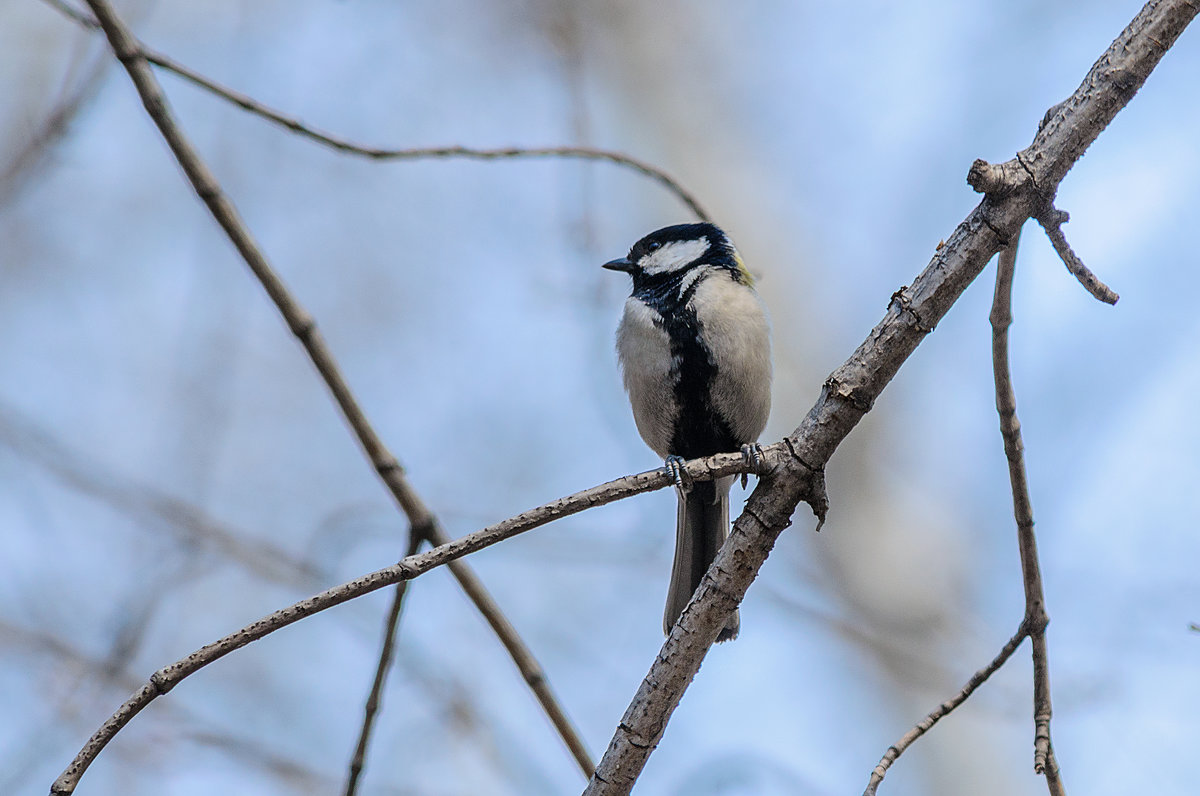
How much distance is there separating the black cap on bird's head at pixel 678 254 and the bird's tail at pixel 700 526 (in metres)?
0.81

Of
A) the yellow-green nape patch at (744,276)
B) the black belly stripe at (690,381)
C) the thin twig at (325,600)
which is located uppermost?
the yellow-green nape patch at (744,276)

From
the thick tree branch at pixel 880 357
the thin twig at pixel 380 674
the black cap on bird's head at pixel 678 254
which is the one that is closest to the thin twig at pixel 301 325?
the thin twig at pixel 380 674

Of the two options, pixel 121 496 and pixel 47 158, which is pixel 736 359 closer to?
pixel 47 158

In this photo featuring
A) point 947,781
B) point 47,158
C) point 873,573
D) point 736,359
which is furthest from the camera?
point 873,573

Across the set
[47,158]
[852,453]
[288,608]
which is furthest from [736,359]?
[852,453]

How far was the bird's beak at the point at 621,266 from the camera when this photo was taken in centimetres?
431

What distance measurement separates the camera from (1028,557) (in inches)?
89.2

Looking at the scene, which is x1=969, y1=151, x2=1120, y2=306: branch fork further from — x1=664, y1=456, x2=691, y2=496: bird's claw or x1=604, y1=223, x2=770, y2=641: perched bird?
x1=604, y1=223, x2=770, y2=641: perched bird

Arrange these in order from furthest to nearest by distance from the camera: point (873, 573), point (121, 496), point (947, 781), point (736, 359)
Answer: point (873, 573), point (947, 781), point (121, 496), point (736, 359)

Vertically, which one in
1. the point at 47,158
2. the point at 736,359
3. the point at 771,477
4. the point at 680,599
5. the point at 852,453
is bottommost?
the point at 771,477

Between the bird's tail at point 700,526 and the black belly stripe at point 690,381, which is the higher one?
the black belly stripe at point 690,381

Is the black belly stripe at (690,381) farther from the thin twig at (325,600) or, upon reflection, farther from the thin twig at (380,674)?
the thin twig at (325,600)

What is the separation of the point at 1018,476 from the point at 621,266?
2336mm

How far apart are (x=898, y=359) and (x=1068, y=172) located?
467 millimetres
